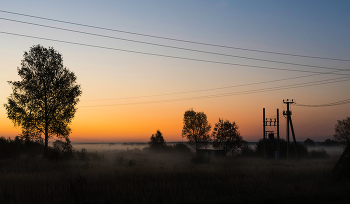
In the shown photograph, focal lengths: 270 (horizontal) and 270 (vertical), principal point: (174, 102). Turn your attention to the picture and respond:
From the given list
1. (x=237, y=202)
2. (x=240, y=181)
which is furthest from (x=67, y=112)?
(x=237, y=202)

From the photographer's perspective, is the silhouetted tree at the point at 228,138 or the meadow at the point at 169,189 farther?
the silhouetted tree at the point at 228,138

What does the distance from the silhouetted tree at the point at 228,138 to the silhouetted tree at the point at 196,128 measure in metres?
5.20

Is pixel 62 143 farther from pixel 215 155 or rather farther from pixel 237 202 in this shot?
pixel 215 155

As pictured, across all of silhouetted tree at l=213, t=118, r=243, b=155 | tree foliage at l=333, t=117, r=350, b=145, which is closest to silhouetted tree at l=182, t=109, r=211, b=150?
silhouetted tree at l=213, t=118, r=243, b=155

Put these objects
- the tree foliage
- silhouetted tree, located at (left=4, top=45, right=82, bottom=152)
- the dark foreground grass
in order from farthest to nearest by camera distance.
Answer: the tree foliage → silhouetted tree, located at (left=4, top=45, right=82, bottom=152) → the dark foreground grass

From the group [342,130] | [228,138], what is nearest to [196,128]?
[228,138]

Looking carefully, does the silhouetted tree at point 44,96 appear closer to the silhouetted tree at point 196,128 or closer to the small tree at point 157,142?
the silhouetted tree at point 196,128

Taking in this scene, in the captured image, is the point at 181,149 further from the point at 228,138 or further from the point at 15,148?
the point at 15,148

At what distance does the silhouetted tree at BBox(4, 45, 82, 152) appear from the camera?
101ft

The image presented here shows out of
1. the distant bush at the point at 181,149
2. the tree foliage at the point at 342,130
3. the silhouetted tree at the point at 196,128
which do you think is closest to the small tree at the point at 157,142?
the distant bush at the point at 181,149

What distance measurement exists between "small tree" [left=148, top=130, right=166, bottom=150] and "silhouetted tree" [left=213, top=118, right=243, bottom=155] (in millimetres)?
26853

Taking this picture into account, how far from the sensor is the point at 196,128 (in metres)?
74.9

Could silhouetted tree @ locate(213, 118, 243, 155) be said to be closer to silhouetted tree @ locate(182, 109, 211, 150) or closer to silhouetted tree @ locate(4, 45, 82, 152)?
silhouetted tree @ locate(182, 109, 211, 150)

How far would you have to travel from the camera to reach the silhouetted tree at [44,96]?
3083cm
